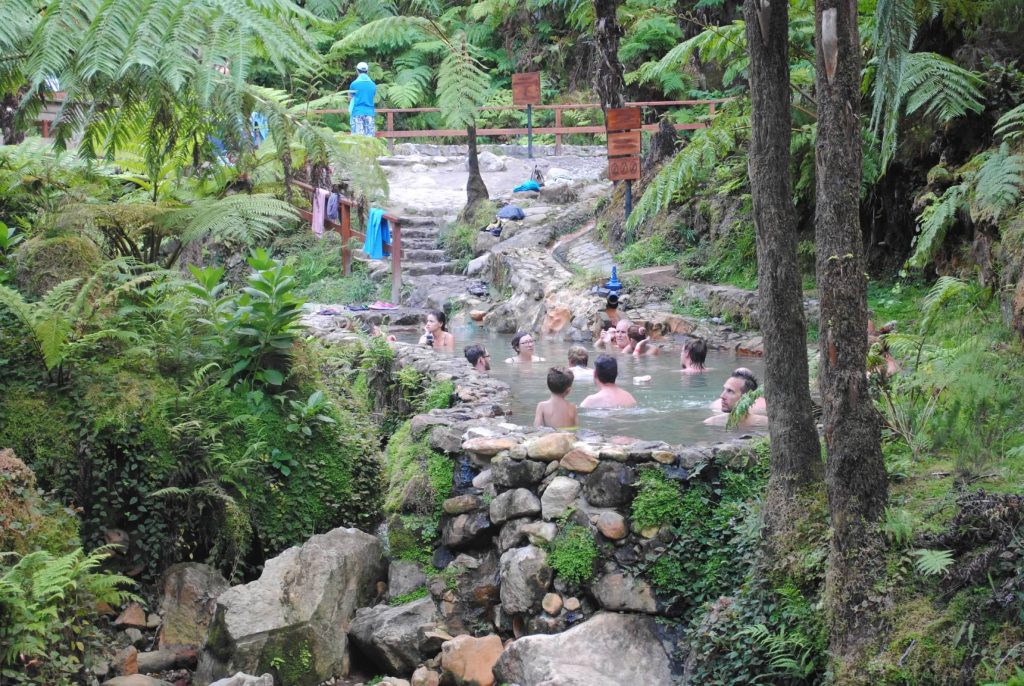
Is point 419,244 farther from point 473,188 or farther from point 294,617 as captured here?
point 294,617

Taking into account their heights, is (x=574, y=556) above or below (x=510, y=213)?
below

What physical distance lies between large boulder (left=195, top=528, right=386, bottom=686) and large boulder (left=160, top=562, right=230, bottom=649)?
290mm

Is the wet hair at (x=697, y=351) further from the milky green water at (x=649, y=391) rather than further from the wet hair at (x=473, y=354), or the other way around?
the wet hair at (x=473, y=354)

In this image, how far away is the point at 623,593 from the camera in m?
5.54

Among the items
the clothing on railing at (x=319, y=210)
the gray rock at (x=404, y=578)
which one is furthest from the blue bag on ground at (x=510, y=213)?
the gray rock at (x=404, y=578)

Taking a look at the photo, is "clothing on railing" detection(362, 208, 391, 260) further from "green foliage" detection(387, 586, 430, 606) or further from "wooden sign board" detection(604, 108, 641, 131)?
"green foliage" detection(387, 586, 430, 606)

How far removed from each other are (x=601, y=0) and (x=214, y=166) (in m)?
11.7

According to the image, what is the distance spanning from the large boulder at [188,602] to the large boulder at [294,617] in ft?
0.95

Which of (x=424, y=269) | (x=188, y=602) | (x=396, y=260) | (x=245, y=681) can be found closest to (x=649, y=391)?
(x=188, y=602)

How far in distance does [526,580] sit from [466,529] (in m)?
0.66

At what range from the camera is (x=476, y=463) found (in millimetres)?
6312

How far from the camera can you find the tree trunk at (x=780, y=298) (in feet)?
16.0

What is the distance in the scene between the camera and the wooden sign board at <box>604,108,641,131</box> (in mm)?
16875

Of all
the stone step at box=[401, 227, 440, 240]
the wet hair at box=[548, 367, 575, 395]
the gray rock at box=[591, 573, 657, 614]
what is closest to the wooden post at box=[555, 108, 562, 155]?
the stone step at box=[401, 227, 440, 240]
